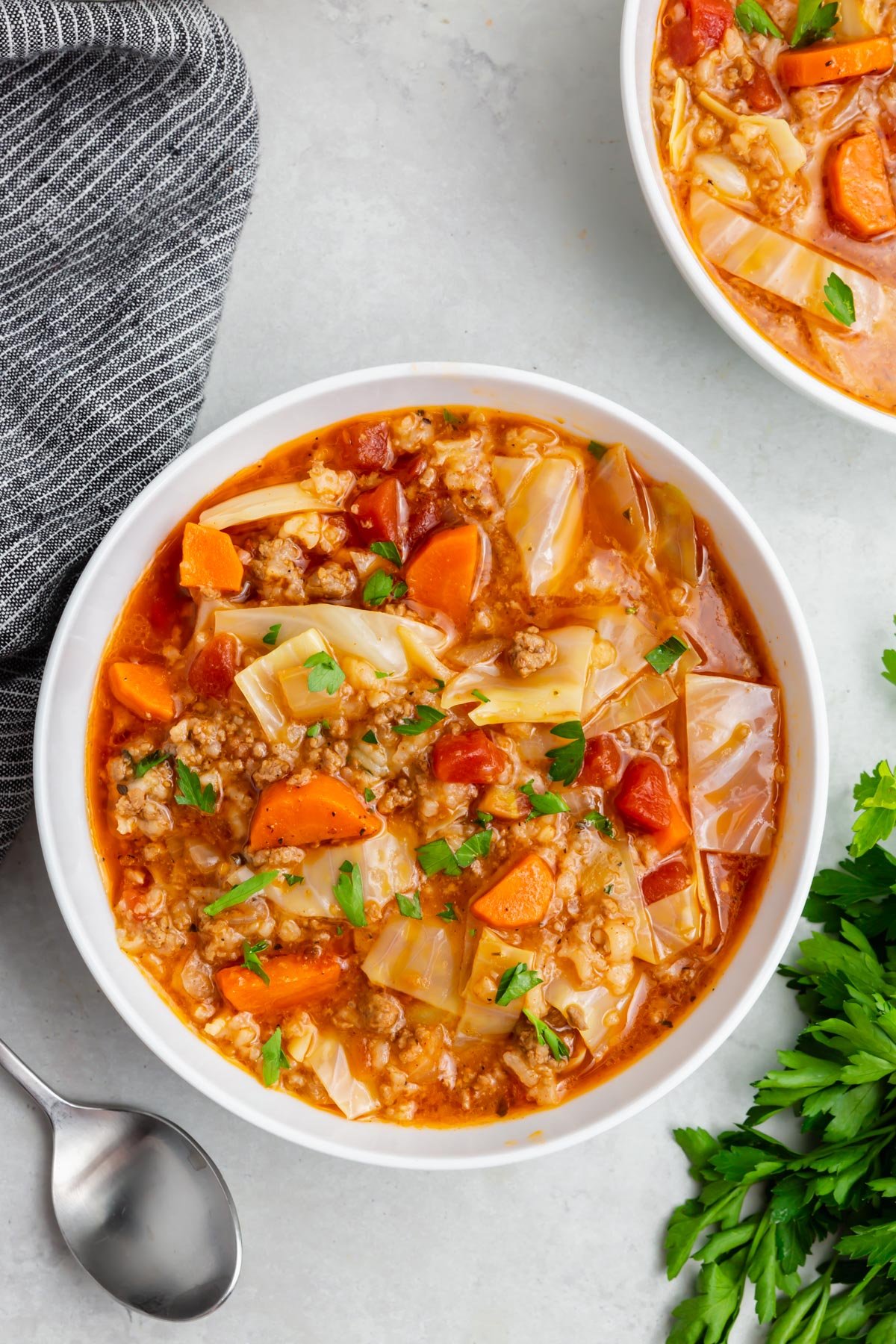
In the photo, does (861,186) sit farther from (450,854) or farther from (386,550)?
(450,854)

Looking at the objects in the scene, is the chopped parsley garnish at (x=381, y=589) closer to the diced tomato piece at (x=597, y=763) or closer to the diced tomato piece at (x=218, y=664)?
the diced tomato piece at (x=218, y=664)

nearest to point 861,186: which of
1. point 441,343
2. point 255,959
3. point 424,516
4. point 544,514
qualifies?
point 441,343

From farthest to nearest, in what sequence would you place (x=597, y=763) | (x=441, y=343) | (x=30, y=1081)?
(x=441, y=343) → (x=30, y=1081) → (x=597, y=763)

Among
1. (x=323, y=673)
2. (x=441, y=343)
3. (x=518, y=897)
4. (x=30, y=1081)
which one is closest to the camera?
(x=323, y=673)

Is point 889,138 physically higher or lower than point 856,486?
higher

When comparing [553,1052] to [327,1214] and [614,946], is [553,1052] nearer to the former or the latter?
[614,946]

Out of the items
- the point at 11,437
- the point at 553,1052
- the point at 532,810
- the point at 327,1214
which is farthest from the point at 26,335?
the point at 327,1214
